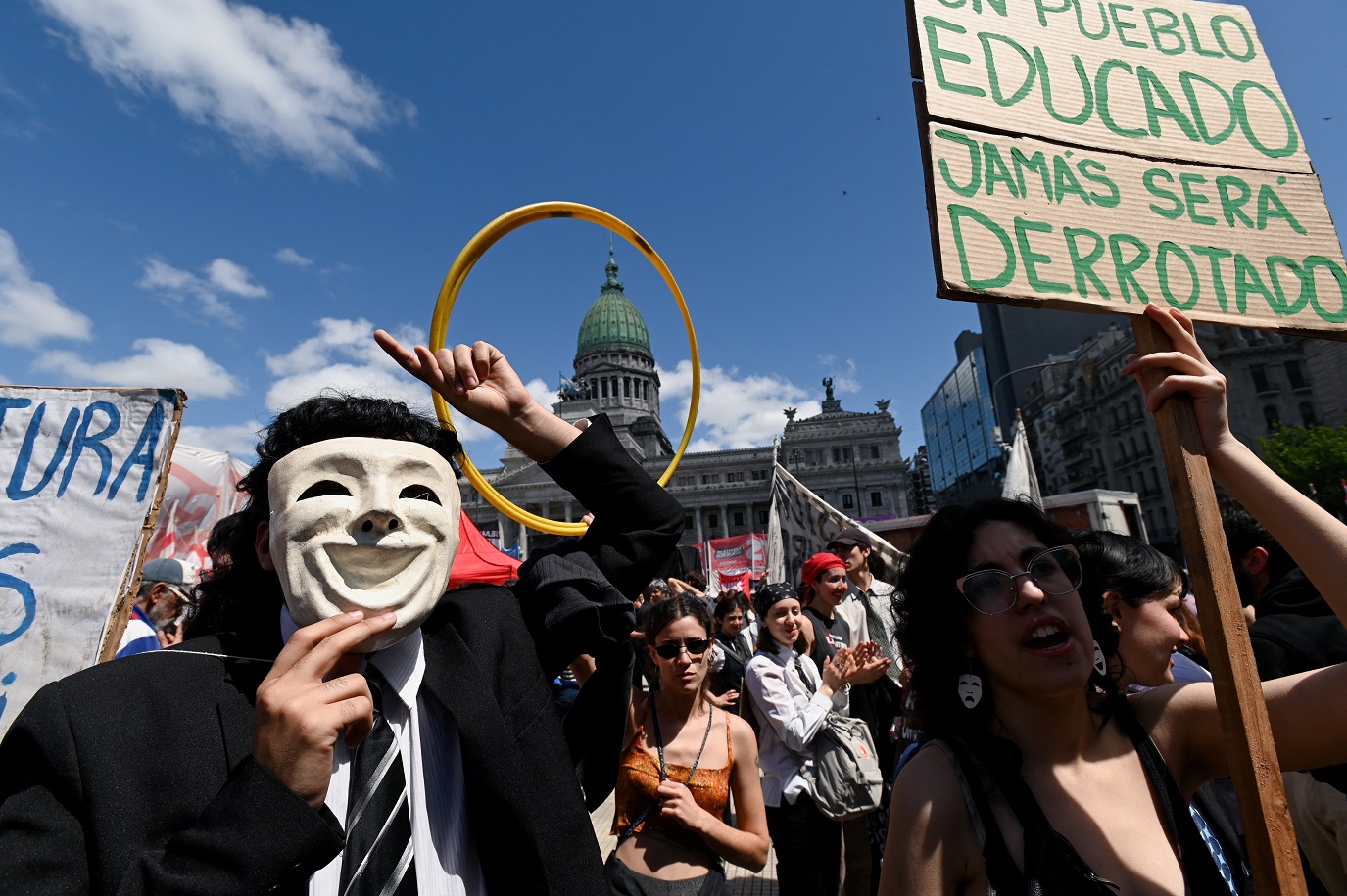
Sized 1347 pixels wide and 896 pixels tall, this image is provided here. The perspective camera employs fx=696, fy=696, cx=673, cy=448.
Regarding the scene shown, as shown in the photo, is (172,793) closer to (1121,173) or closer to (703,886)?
(703,886)

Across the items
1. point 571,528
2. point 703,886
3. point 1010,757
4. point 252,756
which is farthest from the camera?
point 703,886

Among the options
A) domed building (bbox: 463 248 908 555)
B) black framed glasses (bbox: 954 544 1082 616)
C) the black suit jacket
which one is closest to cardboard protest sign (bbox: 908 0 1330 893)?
black framed glasses (bbox: 954 544 1082 616)

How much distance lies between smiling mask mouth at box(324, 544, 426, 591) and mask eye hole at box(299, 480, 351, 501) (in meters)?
0.13

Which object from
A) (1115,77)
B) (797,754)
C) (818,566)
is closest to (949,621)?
(1115,77)

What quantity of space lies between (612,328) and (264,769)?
76.4 meters

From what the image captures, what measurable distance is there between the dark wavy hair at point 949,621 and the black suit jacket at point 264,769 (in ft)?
2.44

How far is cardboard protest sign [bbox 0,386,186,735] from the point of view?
3.07 m

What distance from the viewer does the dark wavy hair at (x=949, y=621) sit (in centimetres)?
176

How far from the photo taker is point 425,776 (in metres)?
1.38

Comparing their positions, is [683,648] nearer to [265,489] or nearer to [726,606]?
[265,489]

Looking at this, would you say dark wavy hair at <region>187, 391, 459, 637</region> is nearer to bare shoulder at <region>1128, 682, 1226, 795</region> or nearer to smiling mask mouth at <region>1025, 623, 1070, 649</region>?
smiling mask mouth at <region>1025, 623, 1070, 649</region>

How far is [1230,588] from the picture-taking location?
4.94 ft

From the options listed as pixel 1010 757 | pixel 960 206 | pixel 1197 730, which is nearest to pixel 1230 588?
pixel 1197 730

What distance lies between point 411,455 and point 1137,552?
2.68 metres
